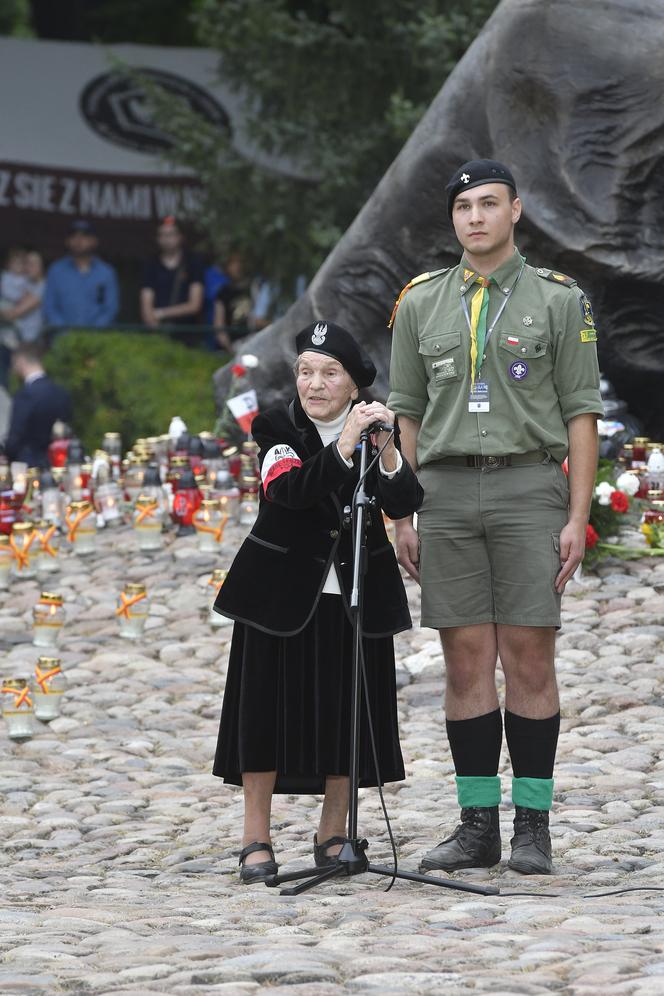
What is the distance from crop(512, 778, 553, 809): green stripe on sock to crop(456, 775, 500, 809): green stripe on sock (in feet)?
0.21

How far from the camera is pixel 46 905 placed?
15.7ft

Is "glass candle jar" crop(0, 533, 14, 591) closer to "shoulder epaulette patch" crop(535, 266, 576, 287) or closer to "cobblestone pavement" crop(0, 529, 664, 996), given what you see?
"cobblestone pavement" crop(0, 529, 664, 996)

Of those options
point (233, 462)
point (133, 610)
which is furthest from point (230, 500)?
point (133, 610)

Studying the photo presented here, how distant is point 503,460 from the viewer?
504cm

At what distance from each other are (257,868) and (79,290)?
37.5 feet

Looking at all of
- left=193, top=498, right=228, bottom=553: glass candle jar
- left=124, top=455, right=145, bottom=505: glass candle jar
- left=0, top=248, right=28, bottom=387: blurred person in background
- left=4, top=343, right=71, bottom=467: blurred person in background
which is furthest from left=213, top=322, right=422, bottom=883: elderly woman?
left=0, top=248, right=28, bottom=387: blurred person in background

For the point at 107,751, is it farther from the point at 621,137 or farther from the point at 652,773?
the point at 621,137

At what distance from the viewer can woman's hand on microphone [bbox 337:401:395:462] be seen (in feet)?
15.7

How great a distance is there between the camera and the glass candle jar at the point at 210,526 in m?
9.46

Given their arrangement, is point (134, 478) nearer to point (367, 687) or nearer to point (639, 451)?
point (639, 451)

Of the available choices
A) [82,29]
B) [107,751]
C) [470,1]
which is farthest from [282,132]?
[107,751]

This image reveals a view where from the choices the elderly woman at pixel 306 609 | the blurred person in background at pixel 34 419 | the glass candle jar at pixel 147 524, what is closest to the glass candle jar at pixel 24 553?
the glass candle jar at pixel 147 524

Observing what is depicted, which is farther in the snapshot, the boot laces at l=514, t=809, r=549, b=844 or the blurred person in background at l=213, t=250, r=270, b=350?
the blurred person in background at l=213, t=250, r=270, b=350

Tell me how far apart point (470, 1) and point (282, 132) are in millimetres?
2009
